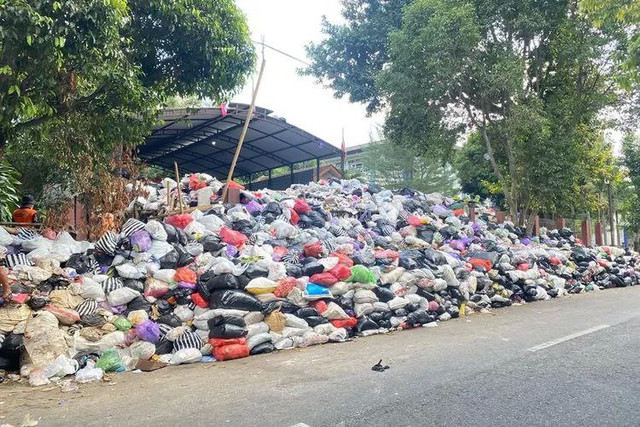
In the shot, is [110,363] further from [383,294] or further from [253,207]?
[253,207]

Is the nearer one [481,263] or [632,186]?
[481,263]

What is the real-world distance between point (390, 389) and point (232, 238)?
13.0 feet

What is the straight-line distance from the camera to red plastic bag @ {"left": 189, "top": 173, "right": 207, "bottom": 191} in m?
10.3

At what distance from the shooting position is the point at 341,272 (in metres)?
6.39

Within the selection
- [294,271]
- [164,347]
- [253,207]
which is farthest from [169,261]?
[253,207]

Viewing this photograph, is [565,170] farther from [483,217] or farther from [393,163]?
[393,163]

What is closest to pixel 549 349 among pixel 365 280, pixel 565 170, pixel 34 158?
pixel 365 280

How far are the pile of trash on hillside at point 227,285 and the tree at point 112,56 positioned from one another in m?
1.69

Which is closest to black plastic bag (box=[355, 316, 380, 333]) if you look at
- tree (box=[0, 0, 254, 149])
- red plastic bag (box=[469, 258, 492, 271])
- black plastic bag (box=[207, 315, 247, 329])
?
black plastic bag (box=[207, 315, 247, 329])

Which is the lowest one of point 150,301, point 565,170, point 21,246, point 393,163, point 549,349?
point 549,349

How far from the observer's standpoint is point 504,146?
13.7 metres

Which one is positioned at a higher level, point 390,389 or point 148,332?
point 148,332

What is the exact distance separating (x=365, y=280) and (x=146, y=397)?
134 inches

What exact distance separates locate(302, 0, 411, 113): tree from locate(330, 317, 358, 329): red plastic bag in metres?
12.0
